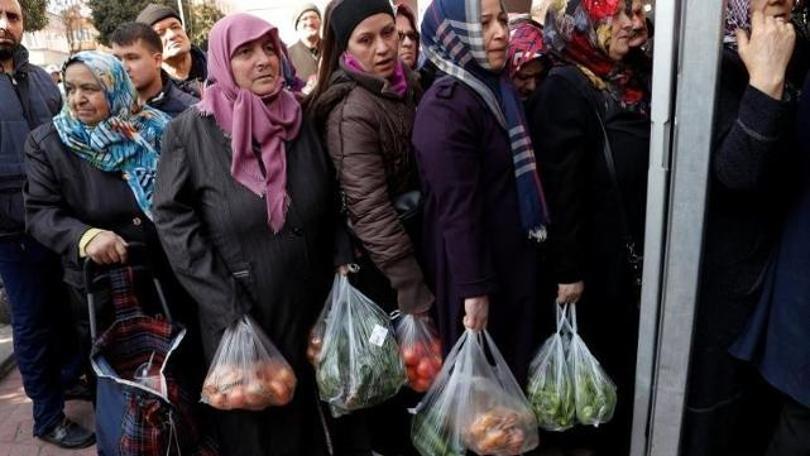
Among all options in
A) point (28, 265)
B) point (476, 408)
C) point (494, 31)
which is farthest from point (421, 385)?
point (28, 265)

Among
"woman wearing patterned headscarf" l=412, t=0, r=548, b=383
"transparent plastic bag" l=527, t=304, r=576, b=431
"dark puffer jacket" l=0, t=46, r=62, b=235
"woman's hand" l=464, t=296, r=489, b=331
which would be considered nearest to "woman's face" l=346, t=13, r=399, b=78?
"woman wearing patterned headscarf" l=412, t=0, r=548, b=383

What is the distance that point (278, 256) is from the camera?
211 centimetres

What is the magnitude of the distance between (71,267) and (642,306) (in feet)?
7.28

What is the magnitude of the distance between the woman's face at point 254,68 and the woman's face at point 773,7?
5.06 ft

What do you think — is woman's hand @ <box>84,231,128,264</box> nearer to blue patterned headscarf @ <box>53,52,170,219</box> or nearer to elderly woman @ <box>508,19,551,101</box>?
blue patterned headscarf @ <box>53,52,170,219</box>

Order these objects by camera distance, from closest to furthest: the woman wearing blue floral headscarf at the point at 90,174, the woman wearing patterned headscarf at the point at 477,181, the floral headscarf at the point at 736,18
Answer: the floral headscarf at the point at 736,18 → the woman wearing patterned headscarf at the point at 477,181 → the woman wearing blue floral headscarf at the point at 90,174

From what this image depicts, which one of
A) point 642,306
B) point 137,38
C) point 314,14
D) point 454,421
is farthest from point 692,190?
point 314,14

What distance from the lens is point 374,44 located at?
219 centimetres

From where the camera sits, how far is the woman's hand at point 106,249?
86.0 inches

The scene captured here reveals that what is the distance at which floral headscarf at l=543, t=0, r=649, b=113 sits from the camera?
6.77ft

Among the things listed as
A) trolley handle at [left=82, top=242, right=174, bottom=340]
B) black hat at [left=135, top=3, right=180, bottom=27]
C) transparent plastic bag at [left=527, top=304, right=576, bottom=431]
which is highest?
black hat at [left=135, top=3, right=180, bottom=27]

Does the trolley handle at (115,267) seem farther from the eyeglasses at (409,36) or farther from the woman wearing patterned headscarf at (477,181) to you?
the eyeglasses at (409,36)

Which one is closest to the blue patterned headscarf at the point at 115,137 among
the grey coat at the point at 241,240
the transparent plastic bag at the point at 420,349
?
the grey coat at the point at 241,240

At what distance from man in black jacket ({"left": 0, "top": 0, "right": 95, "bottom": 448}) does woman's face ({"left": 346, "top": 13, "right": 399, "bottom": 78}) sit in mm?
1793
